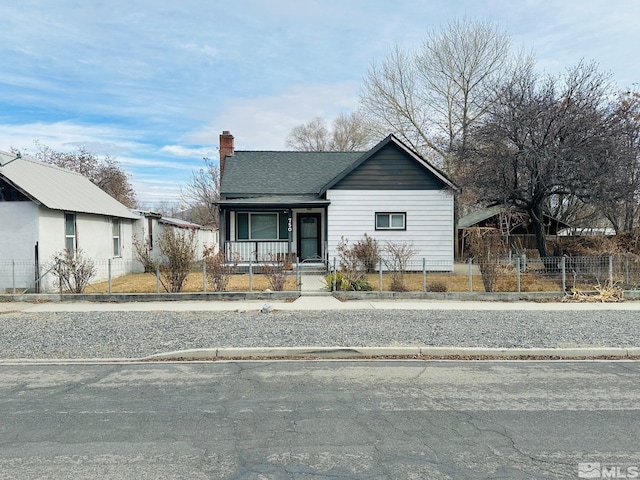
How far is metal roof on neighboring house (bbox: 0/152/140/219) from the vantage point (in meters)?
14.7

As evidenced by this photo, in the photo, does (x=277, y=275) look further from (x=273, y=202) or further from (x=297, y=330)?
(x=273, y=202)

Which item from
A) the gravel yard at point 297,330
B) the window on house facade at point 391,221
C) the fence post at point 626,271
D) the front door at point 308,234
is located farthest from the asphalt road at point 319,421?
the front door at point 308,234

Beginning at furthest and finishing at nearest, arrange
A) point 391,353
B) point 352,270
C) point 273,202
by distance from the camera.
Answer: point 273,202, point 352,270, point 391,353

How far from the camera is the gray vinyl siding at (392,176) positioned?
66.9 feet

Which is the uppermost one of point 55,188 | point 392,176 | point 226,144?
point 226,144

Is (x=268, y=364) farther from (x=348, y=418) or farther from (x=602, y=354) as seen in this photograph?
(x=602, y=354)

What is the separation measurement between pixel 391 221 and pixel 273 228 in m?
5.12

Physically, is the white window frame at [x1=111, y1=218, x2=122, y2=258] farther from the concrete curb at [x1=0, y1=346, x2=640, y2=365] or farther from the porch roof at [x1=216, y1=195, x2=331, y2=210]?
the concrete curb at [x1=0, y1=346, x2=640, y2=365]

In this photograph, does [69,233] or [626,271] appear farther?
[69,233]

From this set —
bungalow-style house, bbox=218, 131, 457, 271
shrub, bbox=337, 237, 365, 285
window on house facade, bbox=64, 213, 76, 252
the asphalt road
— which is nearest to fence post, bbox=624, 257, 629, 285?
bungalow-style house, bbox=218, 131, 457, 271

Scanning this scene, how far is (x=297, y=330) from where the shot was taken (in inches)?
383

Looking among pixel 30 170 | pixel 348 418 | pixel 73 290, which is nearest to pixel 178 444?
pixel 348 418

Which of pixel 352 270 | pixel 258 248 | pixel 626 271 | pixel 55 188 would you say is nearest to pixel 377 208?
pixel 258 248

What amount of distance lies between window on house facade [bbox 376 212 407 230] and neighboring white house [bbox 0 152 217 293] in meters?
→ 10.7
